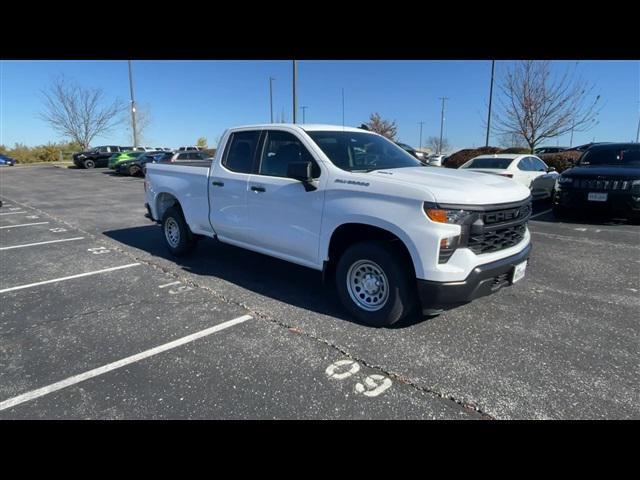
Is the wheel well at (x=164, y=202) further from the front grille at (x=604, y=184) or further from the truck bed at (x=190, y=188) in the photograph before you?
the front grille at (x=604, y=184)

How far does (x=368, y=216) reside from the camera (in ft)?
11.5

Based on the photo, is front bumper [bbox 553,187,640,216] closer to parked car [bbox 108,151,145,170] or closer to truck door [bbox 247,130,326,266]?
truck door [bbox 247,130,326,266]

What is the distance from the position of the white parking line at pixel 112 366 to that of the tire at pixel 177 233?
240cm

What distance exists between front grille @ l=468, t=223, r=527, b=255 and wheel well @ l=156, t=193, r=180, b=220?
4509 millimetres

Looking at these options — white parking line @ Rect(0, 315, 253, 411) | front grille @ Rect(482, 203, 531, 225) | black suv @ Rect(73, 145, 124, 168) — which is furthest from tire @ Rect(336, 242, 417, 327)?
black suv @ Rect(73, 145, 124, 168)

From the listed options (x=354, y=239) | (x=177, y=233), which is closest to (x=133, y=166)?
(x=177, y=233)

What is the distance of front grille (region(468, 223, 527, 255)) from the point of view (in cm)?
330

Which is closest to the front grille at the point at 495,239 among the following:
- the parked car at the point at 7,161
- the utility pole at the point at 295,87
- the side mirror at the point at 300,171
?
the side mirror at the point at 300,171

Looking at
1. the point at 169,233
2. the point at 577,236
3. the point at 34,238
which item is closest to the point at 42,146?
the point at 34,238

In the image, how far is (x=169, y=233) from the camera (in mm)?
6262

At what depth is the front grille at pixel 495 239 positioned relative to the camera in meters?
3.30

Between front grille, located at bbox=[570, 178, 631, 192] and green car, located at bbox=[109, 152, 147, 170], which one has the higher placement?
green car, located at bbox=[109, 152, 147, 170]

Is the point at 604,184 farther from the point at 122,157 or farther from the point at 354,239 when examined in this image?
the point at 122,157
